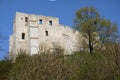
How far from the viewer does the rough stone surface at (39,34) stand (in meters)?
53.4

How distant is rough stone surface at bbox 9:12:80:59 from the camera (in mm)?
53438

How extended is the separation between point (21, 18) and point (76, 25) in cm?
1261

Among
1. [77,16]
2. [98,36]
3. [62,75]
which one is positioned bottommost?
[62,75]

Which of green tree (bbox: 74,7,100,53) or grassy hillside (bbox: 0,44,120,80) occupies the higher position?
green tree (bbox: 74,7,100,53)

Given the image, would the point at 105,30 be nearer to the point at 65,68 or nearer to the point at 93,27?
the point at 93,27

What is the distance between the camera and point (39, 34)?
55.2 meters

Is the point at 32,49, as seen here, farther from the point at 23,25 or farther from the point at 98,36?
the point at 98,36

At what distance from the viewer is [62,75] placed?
1828 centimetres

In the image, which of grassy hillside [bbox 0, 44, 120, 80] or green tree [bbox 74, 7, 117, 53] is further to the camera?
green tree [bbox 74, 7, 117, 53]

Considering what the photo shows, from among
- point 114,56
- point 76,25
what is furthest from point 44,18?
point 114,56

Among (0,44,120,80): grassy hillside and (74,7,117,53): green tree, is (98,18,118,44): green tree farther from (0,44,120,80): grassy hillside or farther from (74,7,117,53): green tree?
(0,44,120,80): grassy hillside

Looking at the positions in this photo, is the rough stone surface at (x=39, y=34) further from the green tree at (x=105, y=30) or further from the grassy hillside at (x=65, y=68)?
the grassy hillside at (x=65, y=68)

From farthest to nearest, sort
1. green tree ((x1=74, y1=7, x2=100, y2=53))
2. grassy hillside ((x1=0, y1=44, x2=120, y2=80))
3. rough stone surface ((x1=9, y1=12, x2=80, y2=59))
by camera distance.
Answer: rough stone surface ((x1=9, y1=12, x2=80, y2=59)) < green tree ((x1=74, y1=7, x2=100, y2=53)) < grassy hillside ((x1=0, y1=44, x2=120, y2=80))

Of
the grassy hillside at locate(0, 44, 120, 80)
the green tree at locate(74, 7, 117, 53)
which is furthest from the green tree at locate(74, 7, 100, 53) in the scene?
the grassy hillside at locate(0, 44, 120, 80)
